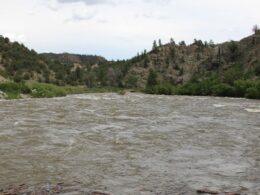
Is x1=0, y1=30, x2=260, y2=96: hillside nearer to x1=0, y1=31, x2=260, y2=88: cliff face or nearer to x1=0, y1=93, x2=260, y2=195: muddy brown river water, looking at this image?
x1=0, y1=31, x2=260, y2=88: cliff face

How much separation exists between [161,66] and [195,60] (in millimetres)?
10256

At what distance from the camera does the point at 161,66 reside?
137 m

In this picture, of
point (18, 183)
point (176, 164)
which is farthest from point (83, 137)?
point (18, 183)

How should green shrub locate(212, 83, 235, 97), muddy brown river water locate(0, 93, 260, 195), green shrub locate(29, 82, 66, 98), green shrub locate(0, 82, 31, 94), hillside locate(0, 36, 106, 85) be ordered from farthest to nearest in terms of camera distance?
1. hillside locate(0, 36, 106, 85)
2. green shrub locate(212, 83, 235, 97)
3. green shrub locate(0, 82, 31, 94)
4. green shrub locate(29, 82, 66, 98)
5. muddy brown river water locate(0, 93, 260, 195)

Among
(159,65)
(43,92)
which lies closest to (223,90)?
(43,92)

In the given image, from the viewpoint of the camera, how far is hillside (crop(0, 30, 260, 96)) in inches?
3713

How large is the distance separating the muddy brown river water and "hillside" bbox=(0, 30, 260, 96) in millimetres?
43521

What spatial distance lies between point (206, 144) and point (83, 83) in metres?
102

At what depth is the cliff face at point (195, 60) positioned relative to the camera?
106 m

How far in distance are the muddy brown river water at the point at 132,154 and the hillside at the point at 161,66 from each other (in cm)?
4352

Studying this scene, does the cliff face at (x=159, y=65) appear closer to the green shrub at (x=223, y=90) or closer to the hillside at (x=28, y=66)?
the hillside at (x=28, y=66)

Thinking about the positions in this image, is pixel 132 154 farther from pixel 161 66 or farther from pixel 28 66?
pixel 161 66

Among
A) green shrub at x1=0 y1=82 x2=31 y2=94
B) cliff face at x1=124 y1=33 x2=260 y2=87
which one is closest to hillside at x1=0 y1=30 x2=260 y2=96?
cliff face at x1=124 y1=33 x2=260 y2=87

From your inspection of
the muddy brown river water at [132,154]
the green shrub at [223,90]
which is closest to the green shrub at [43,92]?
the green shrub at [223,90]
